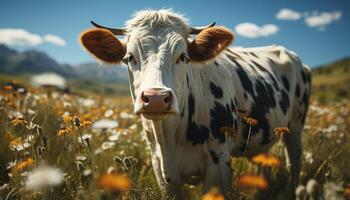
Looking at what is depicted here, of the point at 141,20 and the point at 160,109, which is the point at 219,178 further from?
the point at 141,20

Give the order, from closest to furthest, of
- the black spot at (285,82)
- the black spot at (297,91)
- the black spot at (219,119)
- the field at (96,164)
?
the field at (96,164), the black spot at (219,119), the black spot at (285,82), the black spot at (297,91)

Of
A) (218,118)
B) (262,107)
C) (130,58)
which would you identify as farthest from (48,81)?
(262,107)

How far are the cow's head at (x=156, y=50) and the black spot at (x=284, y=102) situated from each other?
2167 millimetres

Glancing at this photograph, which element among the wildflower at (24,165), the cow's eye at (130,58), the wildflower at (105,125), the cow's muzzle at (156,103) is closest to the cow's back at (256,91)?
the cow's eye at (130,58)

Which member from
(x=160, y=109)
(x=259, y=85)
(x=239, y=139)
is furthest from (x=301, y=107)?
(x=160, y=109)

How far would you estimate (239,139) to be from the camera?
460 centimetres

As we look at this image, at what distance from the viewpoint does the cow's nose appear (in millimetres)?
2891

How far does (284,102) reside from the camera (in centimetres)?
587

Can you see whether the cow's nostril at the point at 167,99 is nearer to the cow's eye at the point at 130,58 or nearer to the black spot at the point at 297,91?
the cow's eye at the point at 130,58

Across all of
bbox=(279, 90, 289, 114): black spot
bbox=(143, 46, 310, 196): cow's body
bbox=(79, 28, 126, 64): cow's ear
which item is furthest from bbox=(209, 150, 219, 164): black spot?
bbox=(279, 90, 289, 114): black spot

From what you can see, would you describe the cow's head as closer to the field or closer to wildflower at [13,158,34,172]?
the field

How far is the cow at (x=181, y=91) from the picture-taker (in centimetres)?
346

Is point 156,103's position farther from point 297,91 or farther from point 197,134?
point 297,91

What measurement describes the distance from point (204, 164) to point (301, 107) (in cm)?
351
